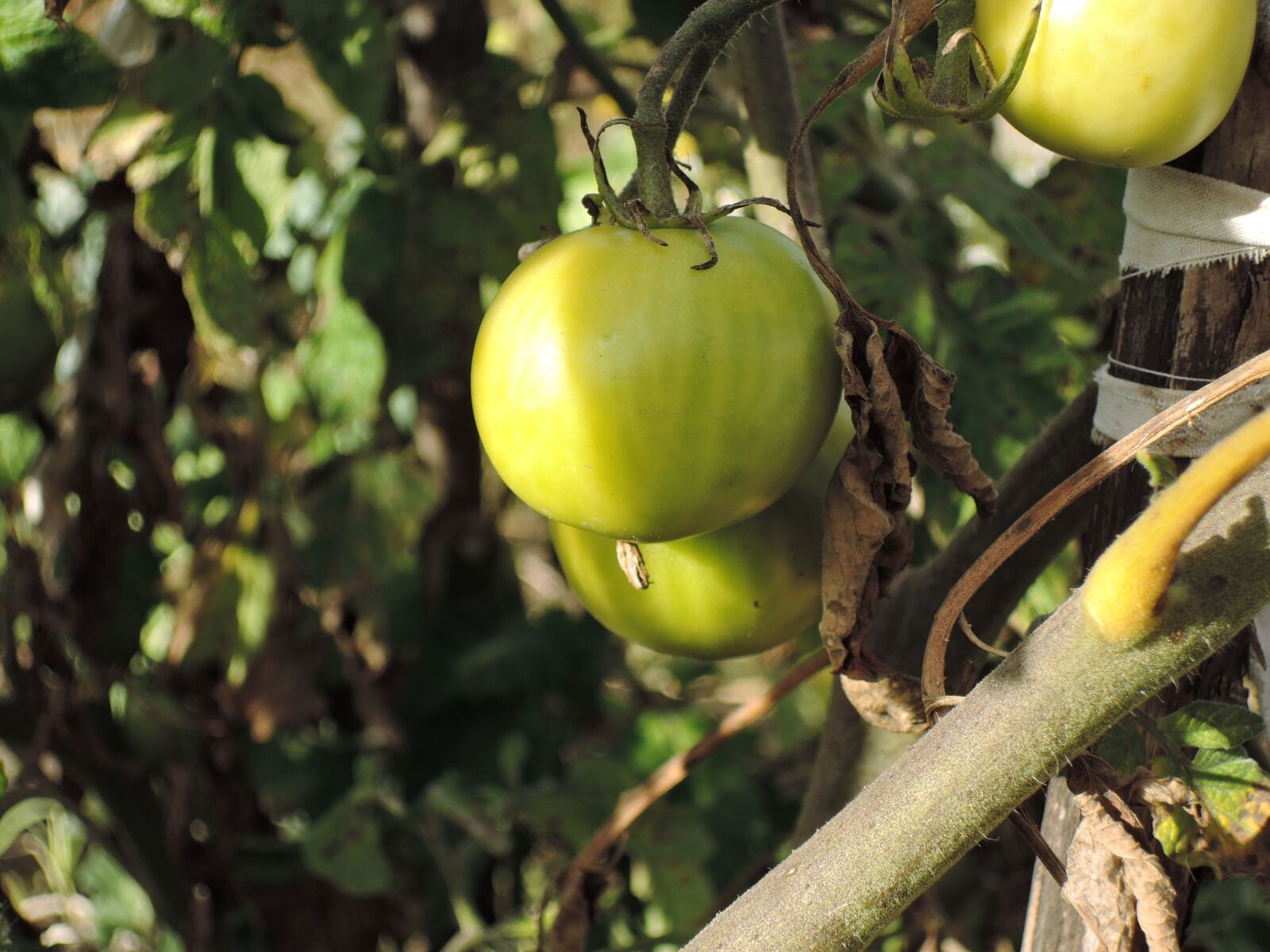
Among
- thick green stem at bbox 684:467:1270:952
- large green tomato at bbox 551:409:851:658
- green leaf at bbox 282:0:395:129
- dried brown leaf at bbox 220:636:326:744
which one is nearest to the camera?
thick green stem at bbox 684:467:1270:952

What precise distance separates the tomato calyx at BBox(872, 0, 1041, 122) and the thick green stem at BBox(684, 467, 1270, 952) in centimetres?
18

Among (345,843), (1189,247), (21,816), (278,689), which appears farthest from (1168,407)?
(21,816)

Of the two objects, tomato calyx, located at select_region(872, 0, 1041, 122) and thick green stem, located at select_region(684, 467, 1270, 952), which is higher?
tomato calyx, located at select_region(872, 0, 1041, 122)

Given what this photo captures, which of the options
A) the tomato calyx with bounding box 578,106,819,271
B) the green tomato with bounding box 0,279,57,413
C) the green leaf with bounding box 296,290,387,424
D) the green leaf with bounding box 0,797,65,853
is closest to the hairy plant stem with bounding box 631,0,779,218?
the tomato calyx with bounding box 578,106,819,271

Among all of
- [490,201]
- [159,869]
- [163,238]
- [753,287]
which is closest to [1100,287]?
[490,201]

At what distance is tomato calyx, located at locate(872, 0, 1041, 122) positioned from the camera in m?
0.48

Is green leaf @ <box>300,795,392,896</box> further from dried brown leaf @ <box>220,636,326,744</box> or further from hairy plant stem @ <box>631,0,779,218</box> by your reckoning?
hairy plant stem @ <box>631,0,779,218</box>

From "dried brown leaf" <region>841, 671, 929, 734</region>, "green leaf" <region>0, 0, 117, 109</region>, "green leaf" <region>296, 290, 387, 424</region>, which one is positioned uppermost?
"green leaf" <region>0, 0, 117, 109</region>

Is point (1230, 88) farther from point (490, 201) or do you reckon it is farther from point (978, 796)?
point (490, 201)

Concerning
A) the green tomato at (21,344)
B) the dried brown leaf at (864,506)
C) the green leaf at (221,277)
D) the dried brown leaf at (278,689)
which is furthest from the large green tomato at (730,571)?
the dried brown leaf at (278,689)

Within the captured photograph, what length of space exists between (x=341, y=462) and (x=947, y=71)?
89cm

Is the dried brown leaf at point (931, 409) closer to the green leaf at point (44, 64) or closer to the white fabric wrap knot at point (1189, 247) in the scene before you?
the white fabric wrap knot at point (1189, 247)

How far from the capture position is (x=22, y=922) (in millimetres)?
1306

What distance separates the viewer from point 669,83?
56 centimetres
